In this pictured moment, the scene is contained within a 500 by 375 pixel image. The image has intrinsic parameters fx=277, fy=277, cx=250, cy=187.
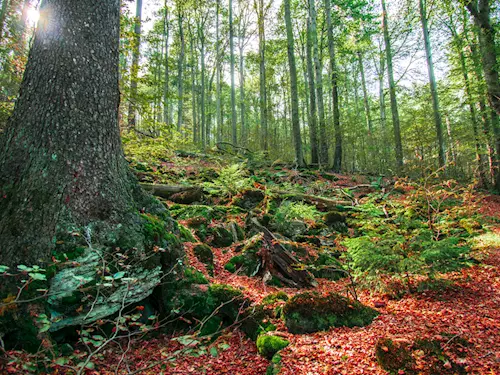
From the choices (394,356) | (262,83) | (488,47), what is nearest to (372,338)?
(394,356)

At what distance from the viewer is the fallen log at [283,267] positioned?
4.95 m

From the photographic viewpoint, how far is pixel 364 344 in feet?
9.07

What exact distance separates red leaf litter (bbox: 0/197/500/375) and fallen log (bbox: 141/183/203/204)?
15.4 feet

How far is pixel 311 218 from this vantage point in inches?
294

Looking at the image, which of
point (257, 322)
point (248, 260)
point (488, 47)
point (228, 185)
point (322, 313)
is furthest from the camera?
point (488, 47)

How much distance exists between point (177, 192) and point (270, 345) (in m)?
6.05

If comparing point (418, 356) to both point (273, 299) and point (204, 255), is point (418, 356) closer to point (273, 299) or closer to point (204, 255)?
point (273, 299)

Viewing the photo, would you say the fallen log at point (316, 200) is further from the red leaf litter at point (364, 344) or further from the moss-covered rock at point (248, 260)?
the red leaf litter at point (364, 344)

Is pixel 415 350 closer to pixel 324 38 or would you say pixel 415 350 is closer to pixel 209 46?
pixel 324 38

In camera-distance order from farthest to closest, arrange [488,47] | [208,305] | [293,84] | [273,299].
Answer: [293,84], [488,47], [273,299], [208,305]

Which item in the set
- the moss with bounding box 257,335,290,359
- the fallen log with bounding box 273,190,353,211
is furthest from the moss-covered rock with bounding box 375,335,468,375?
the fallen log with bounding box 273,190,353,211

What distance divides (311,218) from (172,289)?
4700 millimetres

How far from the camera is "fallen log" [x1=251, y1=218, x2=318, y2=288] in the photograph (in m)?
4.95

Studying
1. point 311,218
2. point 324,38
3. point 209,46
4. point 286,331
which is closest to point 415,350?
point 286,331
